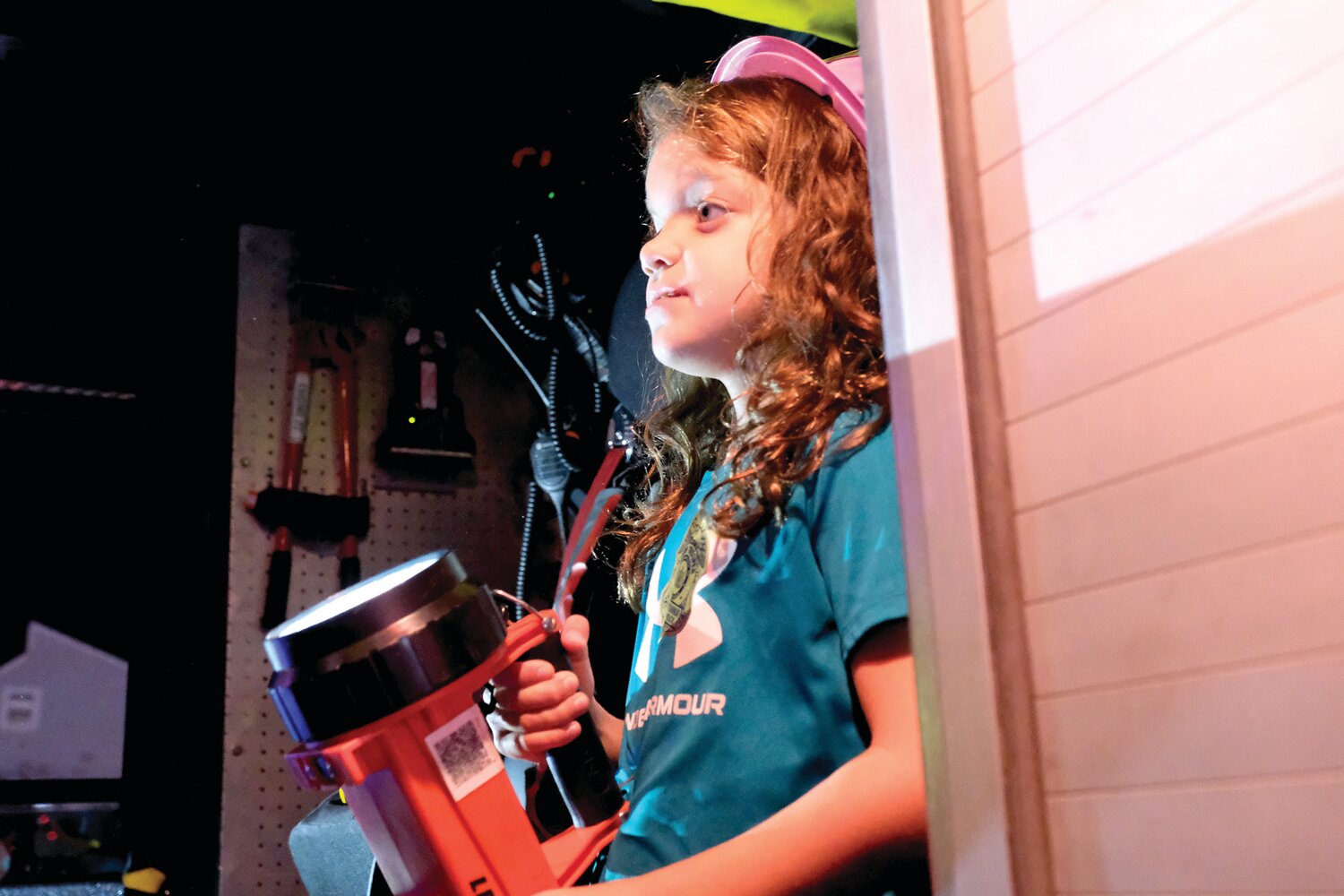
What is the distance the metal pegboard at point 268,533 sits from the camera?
2.52 m

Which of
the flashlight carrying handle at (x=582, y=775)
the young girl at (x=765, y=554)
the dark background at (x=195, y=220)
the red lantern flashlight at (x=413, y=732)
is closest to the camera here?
the young girl at (x=765, y=554)

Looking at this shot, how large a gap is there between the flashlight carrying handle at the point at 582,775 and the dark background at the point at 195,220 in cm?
138

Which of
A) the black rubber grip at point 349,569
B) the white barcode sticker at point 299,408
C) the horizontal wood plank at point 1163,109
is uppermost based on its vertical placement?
the white barcode sticker at point 299,408

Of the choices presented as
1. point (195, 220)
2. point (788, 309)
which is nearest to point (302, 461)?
point (195, 220)

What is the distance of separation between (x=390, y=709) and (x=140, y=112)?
1985 mm

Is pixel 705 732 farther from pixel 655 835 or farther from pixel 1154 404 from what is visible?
pixel 1154 404

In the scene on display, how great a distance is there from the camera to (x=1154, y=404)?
1.80ft

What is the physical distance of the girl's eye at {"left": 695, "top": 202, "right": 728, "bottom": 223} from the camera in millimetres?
1220

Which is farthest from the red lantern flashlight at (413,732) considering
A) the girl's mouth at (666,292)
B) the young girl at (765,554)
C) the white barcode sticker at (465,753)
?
the girl's mouth at (666,292)

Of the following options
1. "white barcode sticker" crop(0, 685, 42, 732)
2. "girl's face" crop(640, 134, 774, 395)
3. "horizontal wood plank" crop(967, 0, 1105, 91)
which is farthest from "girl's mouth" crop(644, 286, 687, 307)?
"white barcode sticker" crop(0, 685, 42, 732)

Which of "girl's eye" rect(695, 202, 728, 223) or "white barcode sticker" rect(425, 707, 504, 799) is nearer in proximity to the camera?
"white barcode sticker" rect(425, 707, 504, 799)

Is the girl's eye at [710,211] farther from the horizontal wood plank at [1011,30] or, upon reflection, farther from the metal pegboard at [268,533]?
the metal pegboard at [268,533]

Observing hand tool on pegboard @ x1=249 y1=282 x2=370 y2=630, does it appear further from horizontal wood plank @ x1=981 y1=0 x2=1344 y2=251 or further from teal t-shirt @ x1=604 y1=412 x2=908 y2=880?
horizontal wood plank @ x1=981 y1=0 x2=1344 y2=251

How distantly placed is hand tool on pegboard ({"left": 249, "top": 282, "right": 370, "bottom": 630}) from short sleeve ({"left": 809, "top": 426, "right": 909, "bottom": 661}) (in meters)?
1.99
